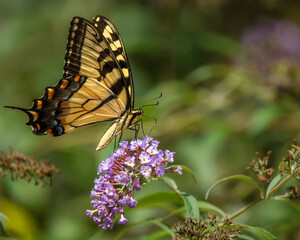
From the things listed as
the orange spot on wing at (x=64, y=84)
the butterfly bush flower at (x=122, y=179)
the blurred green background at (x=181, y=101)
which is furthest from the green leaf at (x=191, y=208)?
the blurred green background at (x=181, y=101)

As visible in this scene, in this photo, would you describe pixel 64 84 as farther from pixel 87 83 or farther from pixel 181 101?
pixel 181 101

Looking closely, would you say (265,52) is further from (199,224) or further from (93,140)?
(199,224)

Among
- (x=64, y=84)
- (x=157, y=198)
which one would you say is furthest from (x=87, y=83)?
(x=157, y=198)

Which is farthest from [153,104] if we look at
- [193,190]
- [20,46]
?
[20,46]

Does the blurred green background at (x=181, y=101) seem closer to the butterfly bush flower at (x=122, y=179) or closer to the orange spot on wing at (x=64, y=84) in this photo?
the orange spot on wing at (x=64, y=84)

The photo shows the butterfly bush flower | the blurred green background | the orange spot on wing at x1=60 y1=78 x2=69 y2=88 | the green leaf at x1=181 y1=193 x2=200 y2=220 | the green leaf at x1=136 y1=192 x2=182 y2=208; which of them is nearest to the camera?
the green leaf at x1=181 y1=193 x2=200 y2=220

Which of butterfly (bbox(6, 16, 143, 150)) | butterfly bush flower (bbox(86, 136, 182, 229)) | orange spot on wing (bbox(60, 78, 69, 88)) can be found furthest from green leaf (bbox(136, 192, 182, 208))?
orange spot on wing (bbox(60, 78, 69, 88))

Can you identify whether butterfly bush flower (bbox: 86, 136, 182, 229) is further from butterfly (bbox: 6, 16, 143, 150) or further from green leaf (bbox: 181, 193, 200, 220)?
butterfly (bbox: 6, 16, 143, 150)

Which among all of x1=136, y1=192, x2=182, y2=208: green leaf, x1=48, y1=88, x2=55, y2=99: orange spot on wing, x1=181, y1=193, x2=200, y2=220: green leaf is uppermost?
x1=48, y1=88, x2=55, y2=99: orange spot on wing
